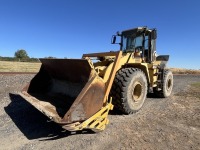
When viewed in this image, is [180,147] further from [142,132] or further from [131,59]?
[131,59]

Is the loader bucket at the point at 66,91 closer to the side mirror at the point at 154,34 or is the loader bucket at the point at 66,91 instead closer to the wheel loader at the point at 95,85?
the wheel loader at the point at 95,85

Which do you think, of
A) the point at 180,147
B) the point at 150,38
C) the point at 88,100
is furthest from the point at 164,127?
the point at 150,38

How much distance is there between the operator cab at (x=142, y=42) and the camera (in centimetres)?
765

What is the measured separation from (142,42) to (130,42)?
0.46 meters

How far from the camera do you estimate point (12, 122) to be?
5395 mm

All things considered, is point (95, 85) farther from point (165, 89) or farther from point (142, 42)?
point (165, 89)

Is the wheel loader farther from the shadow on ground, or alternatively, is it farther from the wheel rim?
the shadow on ground

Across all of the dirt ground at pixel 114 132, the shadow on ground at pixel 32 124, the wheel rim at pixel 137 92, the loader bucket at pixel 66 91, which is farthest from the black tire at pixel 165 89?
the shadow on ground at pixel 32 124

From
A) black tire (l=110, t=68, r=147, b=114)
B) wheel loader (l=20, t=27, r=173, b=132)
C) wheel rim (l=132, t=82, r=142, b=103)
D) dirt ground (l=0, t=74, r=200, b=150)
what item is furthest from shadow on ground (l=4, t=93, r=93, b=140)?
wheel rim (l=132, t=82, r=142, b=103)

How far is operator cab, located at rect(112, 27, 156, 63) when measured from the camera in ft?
25.1

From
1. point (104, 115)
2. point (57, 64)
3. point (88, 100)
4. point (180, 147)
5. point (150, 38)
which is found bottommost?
point (180, 147)

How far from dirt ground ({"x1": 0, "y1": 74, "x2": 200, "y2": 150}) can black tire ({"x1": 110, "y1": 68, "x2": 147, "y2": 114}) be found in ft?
0.81

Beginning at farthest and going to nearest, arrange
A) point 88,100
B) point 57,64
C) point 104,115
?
point 57,64 < point 104,115 < point 88,100

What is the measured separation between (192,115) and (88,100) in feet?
11.2
